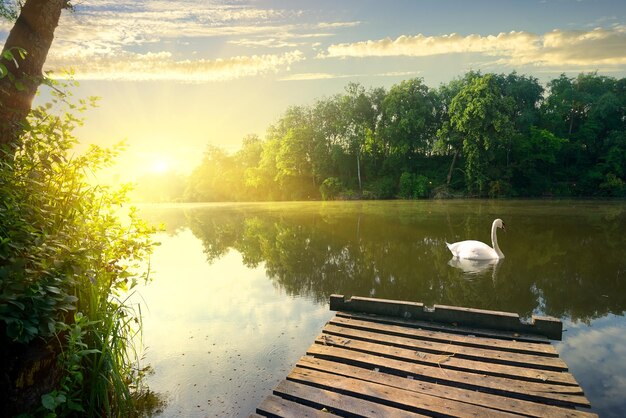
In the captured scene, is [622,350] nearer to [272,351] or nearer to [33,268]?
[272,351]

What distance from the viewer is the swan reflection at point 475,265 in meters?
12.3

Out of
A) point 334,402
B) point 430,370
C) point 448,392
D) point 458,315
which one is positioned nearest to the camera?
point 334,402

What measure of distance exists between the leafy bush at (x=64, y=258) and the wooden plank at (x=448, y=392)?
2897 mm

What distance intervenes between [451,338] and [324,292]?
4738 mm

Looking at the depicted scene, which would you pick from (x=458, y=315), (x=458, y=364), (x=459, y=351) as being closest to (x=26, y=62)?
(x=458, y=364)

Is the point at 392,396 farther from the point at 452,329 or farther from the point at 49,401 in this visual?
the point at 49,401

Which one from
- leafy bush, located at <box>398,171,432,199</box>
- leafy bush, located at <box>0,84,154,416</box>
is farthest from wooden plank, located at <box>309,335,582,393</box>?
leafy bush, located at <box>398,171,432,199</box>

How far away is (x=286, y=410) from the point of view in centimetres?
445

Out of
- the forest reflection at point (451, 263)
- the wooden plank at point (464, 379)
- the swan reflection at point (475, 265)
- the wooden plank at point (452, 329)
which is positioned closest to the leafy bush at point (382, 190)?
the forest reflection at point (451, 263)

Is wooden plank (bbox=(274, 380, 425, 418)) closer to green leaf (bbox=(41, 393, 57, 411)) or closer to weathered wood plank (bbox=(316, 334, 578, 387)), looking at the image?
weathered wood plank (bbox=(316, 334, 578, 387))

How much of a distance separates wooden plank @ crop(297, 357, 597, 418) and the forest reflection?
4283 millimetres

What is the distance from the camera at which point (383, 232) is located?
2078cm

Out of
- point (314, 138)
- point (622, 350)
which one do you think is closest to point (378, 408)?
point (622, 350)

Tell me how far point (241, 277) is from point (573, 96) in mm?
64500
